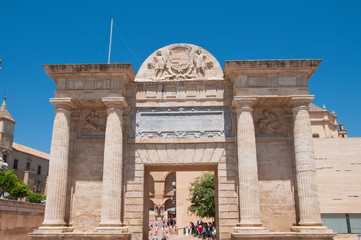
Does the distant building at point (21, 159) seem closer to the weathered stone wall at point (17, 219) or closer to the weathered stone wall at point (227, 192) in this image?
the weathered stone wall at point (17, 219)

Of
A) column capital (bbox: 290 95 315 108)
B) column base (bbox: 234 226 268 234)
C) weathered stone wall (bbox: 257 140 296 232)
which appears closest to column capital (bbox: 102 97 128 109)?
weathered stone wall (bbox: 257 140 296 232)

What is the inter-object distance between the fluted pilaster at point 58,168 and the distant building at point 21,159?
36388mm

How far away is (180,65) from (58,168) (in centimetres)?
675

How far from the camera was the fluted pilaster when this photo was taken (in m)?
13.6

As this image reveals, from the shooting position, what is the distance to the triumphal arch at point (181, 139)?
1369 centimetres

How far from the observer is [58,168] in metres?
14.0

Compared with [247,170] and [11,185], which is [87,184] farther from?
[11,185]

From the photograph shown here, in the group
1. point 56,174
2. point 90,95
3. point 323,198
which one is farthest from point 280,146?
point 323,198

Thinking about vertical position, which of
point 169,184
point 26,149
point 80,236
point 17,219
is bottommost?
point 80,236

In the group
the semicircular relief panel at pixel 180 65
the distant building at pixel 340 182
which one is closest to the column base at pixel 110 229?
the semicircular relief panel at pixel 180 65

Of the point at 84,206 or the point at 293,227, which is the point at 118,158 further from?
the point at 293,227

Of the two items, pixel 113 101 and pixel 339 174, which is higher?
pixel 113 101

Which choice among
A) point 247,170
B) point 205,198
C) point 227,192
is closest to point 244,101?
point 247,170

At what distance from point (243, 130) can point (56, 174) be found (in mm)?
7607
